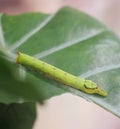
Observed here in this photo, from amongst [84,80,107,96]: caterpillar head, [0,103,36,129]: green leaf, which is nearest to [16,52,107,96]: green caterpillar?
[84,80,107,96]: caterpillar head

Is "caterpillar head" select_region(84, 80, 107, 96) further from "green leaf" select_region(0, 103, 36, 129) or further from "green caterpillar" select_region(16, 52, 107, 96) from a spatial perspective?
"green leaf" select_region(0, 103, 36, 129)

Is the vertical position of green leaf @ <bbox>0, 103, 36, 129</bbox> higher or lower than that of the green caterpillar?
lower

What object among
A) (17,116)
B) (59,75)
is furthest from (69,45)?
(17,116)

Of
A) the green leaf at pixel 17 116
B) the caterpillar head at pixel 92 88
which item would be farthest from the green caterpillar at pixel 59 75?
the green leaf at pixel 17 116

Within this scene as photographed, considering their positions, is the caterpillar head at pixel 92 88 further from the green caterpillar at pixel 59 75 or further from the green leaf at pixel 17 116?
the green leaf at pixel 17 116

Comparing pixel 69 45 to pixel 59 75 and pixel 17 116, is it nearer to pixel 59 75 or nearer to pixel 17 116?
Answer: pixel 59 75

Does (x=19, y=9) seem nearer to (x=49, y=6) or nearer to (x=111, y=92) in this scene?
(x=49, y=6)
